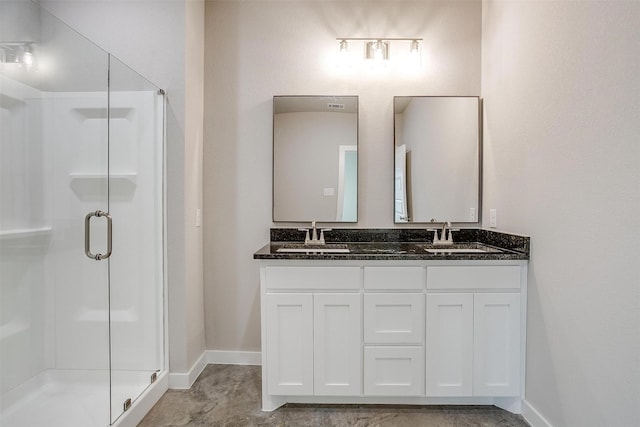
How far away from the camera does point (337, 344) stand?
1926mm

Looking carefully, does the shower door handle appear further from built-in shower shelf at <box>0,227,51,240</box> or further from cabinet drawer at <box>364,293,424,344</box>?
cabinet drawer at <box>364,293,424,344</box>

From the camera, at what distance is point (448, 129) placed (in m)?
2.47

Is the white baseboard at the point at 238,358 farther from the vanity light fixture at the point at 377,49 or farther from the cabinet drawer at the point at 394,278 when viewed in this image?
the vanity light fixture at the point at 377,49

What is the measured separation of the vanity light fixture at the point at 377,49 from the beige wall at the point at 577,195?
57 cm

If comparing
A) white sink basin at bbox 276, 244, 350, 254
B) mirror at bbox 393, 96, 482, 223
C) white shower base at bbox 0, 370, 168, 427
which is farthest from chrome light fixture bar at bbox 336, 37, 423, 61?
white shower base at bbox 0, 370, 168, 427

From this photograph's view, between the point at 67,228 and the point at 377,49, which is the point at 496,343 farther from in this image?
the point at 67,228

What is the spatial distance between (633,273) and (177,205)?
2242mm

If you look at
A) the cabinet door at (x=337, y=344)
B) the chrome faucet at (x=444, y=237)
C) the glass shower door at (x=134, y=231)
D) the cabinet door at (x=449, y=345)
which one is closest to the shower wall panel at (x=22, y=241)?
the glass shower door at (x=134, y=231)

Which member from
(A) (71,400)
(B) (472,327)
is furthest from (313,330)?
(A) (71,400)

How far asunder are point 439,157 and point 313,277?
1.26m

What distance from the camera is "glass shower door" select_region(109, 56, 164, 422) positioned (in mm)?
1943

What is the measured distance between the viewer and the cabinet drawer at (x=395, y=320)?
1915mm

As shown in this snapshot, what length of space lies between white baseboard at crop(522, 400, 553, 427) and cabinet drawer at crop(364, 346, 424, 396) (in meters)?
0.55

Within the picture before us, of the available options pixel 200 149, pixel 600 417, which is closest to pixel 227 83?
pixel 200 149
